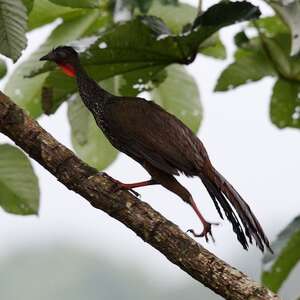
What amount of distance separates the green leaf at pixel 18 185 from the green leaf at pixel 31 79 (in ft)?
1.40

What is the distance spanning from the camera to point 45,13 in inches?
167

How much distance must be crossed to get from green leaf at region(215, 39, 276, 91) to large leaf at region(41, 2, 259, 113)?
0.47 meters

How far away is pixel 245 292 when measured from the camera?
10.5 ft

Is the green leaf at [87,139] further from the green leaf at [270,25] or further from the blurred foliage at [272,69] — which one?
the green leaf at [270,25]

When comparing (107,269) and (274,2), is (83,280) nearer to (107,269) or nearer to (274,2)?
(107,269)

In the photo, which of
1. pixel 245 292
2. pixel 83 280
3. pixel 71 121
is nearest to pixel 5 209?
pixel 71 121

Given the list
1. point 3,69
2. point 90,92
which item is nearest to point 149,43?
point 90,92

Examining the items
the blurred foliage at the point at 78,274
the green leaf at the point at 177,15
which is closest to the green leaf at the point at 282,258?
the green leaf at the point at 177,15

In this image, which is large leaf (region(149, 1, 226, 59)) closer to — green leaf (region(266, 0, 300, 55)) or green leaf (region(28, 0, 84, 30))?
green leaf (region(28, 0, 84, 30))

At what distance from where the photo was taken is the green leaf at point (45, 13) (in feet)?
13.8

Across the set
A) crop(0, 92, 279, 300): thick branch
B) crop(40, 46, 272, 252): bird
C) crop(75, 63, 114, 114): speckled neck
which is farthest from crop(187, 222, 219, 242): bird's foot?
crop(75, 63, 114, 114): speckled neck

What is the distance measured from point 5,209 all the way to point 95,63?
580mm

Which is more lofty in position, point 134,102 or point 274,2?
point 274,2

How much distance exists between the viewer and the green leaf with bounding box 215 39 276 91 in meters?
4.42
